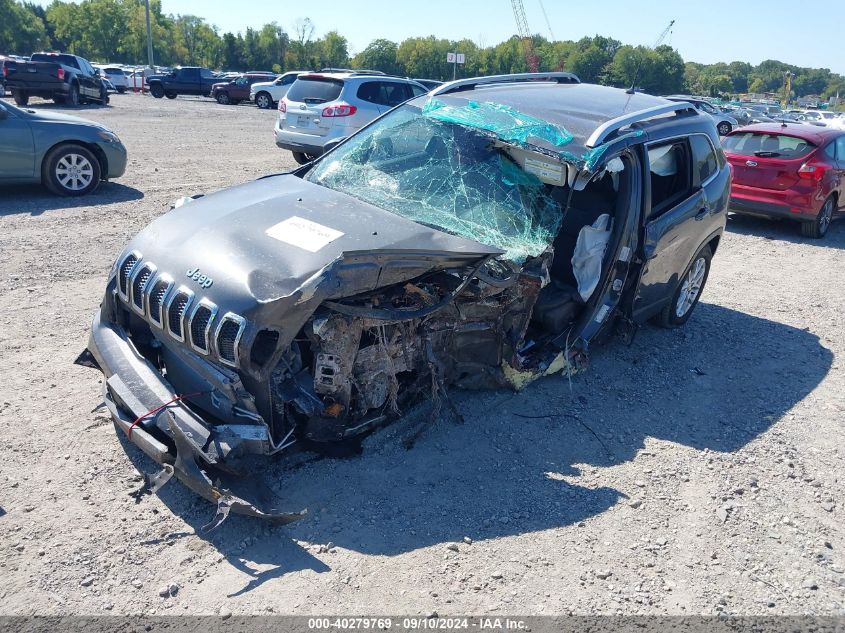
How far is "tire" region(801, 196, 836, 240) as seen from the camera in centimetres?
1015

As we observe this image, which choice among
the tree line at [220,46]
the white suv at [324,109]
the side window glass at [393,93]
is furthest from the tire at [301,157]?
the tree line at [220,46]

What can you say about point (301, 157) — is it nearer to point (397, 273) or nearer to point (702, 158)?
point (702, 158)

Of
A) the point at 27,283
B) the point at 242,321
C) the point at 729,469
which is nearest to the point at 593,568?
the point at 729,469

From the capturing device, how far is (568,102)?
17.0 ft

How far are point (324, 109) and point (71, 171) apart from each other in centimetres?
487

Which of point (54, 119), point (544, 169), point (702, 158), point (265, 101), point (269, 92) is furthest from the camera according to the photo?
point (265, 101)

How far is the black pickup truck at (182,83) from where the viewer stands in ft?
117

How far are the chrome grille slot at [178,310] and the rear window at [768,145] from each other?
9.55 meters

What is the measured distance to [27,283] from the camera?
20.1 feet

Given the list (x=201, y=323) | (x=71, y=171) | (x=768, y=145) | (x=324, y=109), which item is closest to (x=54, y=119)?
(x=71, y=171)

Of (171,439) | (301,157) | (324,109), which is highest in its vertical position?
(324,109)

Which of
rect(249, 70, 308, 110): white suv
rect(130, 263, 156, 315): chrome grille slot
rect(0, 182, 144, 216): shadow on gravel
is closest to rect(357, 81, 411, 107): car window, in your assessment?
rect(0, 182, 144, 216): shadow on gravel

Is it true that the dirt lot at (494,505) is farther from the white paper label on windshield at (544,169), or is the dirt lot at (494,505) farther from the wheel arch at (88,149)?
the wheel arch at (88,149)

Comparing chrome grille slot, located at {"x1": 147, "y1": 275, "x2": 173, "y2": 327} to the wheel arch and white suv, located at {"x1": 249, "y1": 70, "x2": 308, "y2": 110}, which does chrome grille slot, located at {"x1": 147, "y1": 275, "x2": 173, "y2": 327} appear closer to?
the wheel arch
